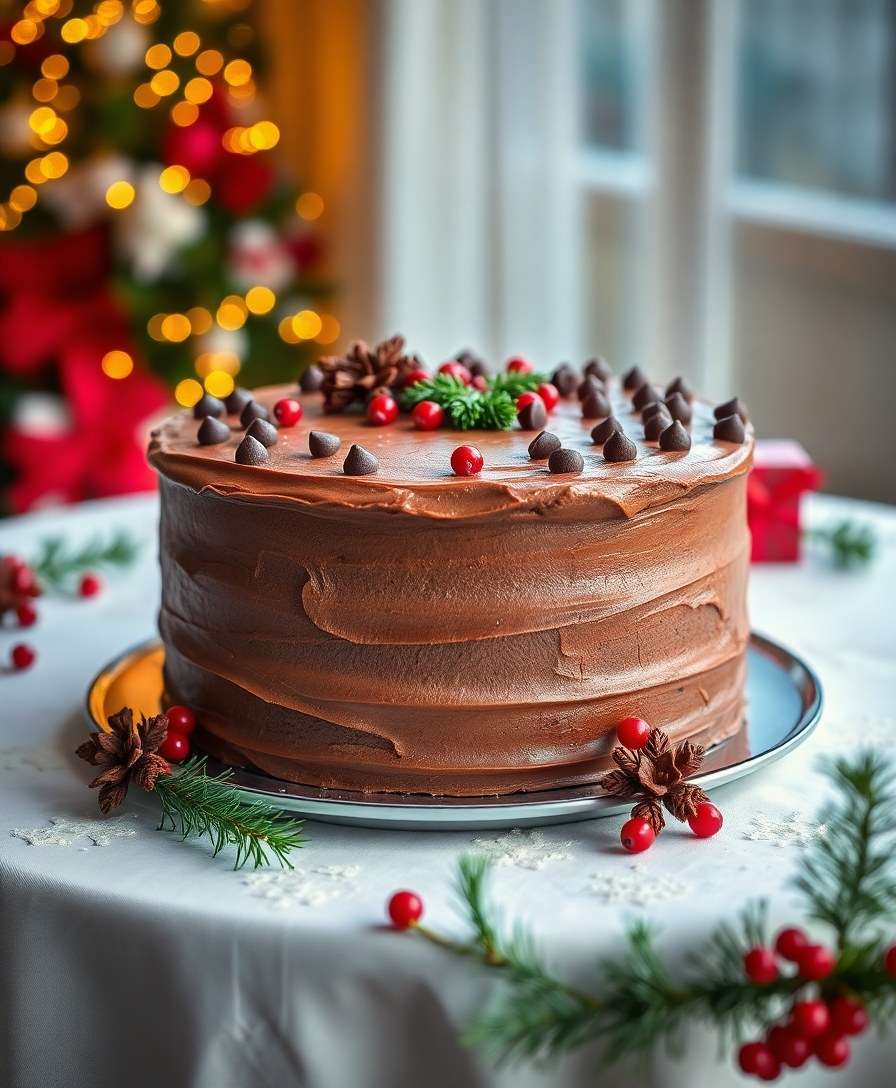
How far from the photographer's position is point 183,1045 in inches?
46.0

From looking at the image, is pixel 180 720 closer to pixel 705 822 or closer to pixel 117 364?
pixel 705 822

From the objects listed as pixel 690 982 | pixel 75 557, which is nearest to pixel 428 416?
pixel 690 982

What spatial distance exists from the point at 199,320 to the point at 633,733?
108 inches

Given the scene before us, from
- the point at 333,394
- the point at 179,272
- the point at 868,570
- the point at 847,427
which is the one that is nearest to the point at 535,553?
the point at 333,394

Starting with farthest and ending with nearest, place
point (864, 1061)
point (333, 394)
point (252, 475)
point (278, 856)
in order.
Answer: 1. point (333, 394)
2. point (252, 475)
3. point (278, 856)
4. point (864, 1061)

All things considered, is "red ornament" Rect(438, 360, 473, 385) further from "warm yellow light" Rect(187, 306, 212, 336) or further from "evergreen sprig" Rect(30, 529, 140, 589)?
"warm yellow light" Rect(187, 306, 212, 336)

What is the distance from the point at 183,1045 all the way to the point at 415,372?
90 cm

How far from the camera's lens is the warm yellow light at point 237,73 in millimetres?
3959

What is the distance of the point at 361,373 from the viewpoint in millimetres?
1754

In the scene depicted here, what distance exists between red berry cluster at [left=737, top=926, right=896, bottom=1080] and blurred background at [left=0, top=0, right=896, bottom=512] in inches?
99.7

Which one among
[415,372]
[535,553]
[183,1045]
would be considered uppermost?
[415,372]

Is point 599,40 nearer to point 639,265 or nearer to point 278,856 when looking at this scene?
point 639,265

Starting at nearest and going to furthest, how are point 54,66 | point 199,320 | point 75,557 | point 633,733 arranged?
point 633,733 < point 75,557 < point 54,66 < point 199,320

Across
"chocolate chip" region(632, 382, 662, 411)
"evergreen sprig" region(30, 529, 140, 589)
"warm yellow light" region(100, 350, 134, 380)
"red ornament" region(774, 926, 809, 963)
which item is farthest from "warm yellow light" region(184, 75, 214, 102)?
"red ornament" region(774, 926, 809, 963)
